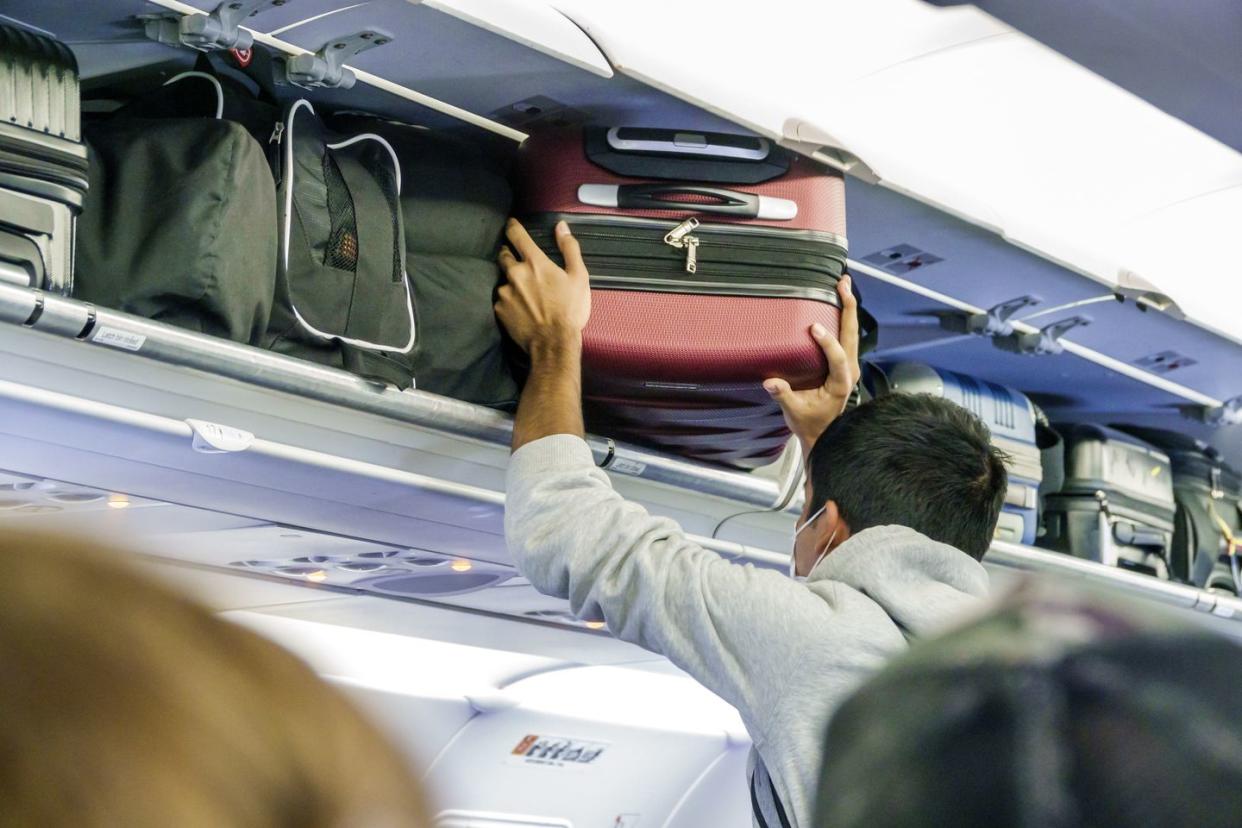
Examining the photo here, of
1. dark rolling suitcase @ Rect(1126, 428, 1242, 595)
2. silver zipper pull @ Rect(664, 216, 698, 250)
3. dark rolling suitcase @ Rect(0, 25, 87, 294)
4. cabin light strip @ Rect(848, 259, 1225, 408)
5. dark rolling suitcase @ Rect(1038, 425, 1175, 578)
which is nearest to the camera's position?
dark rolling suitcase @ Rect(0, 25, 87, 294)

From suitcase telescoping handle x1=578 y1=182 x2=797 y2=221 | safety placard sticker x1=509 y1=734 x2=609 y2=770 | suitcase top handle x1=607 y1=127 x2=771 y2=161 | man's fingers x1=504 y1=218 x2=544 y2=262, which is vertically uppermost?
suitcase top handle x1=607 y1=127 x2=771 y2=161

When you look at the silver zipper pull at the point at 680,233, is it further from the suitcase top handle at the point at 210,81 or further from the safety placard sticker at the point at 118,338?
the safety placard sticker at the point at 118,338

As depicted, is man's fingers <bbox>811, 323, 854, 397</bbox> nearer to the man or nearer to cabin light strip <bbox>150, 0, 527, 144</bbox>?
the man

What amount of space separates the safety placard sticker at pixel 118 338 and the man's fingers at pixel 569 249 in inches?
38.9

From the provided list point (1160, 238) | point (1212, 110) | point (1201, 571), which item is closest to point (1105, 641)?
point (1212, 110)

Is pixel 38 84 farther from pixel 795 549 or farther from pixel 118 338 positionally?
pixel 795 549

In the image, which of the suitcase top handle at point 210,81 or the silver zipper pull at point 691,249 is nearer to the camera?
the suitcase top handle at point 210,81

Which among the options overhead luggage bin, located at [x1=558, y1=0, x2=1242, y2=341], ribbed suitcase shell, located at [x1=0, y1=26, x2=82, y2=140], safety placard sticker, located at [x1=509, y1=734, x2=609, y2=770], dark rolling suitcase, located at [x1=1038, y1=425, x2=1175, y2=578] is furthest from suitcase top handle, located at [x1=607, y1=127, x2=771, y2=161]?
safety placard sticker, located at [x1=509, y1=734, x2=609, y2=770]

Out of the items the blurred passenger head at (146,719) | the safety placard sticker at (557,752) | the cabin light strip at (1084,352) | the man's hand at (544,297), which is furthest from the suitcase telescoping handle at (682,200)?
the safety placard sticker at (557,752)

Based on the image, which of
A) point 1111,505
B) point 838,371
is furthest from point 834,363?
point 1111,505

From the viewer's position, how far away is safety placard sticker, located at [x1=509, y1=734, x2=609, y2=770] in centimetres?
657

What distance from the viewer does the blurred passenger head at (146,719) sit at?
0.54 metres

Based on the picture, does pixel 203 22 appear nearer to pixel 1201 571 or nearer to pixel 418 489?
pixel 418 489

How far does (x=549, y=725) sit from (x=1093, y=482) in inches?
105
